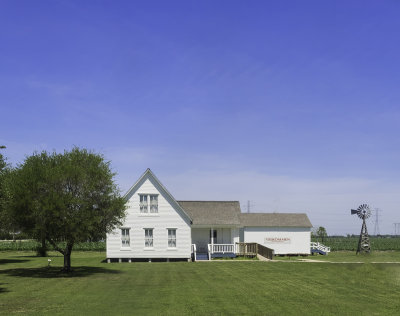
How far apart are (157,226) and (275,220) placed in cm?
1876

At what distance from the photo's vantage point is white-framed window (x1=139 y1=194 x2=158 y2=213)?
4638 cm

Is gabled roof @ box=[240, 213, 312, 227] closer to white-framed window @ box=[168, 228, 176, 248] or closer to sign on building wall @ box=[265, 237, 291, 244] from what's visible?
sign on building wall @ box=[265, 237, 291, 244]

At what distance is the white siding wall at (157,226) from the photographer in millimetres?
45969

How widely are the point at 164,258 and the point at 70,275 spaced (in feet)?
49.7

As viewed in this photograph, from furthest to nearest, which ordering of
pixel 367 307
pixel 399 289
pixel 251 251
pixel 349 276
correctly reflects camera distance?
pixel 251 251 → pixel 349 276 → pixel 399 289 → pixel 367 307

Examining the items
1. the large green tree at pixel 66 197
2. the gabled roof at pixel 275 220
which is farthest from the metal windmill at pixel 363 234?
the large green tree at pixel 66 197

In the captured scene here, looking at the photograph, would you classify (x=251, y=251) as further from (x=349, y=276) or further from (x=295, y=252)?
(x=349, y=276)

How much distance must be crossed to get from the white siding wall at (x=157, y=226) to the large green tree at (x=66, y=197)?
1236cm

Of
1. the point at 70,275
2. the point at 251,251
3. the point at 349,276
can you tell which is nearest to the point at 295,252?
→ the point at 251,251

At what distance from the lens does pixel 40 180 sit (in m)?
31.3

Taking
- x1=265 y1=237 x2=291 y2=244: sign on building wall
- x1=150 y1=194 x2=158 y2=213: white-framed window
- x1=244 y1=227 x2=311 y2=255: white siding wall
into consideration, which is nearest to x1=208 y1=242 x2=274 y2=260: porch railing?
x1=150 y1=194 x2=158 y2=213: white-framed window

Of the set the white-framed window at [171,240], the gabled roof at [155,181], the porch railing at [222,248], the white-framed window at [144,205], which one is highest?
the gabled roof at [155,181]

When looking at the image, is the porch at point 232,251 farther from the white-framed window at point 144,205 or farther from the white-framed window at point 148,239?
the white-framed window at point 144,205

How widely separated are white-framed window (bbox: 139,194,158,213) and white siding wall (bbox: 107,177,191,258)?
1.06ft
